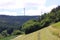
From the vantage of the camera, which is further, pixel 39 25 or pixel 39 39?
pixel 39 25

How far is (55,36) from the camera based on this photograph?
134 feet

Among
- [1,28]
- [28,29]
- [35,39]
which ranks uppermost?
[35,39]

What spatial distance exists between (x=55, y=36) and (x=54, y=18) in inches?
2373

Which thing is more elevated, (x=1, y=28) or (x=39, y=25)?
(x=39, y=25)

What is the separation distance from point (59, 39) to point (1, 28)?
14267cm

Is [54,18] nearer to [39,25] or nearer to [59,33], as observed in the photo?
[39,25]

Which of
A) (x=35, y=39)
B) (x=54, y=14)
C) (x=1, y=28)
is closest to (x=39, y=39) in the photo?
(x=35, y=39)

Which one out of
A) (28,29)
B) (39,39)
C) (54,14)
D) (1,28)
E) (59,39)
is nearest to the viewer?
(59,39)

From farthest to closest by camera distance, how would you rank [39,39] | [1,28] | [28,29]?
1. [1,28]
2. [28,29]
3. [39,39]

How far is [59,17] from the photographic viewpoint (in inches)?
3777

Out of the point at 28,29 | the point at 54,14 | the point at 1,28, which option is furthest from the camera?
the point at 1,28

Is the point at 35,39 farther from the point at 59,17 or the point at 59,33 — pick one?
the point at 59,17

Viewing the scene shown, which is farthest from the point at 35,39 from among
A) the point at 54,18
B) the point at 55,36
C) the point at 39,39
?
the point at 54,18

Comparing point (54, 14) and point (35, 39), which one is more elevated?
point (35, 39)
